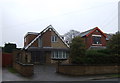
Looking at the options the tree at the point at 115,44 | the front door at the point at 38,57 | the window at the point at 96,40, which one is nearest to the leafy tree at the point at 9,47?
the front door at the point at 38,57

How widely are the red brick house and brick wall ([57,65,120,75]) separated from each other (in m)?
18.4

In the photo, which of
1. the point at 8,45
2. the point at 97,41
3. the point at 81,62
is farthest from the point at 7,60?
the point at 97,41

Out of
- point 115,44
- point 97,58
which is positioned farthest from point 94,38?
point 97,58

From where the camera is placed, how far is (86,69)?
18.1 metres

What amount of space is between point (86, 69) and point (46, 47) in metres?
14.4

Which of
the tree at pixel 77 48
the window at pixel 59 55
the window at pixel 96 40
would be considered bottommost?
the window at pixel 59 55

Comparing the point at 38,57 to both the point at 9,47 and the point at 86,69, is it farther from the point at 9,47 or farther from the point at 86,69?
the point at 86,69

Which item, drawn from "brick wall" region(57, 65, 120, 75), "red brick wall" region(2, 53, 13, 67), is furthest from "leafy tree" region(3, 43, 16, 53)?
"brick wall" region(57, 65, 120, 75)

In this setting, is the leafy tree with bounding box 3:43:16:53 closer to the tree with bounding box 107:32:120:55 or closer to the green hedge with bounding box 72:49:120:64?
the green hedge with bounding box 72:49:120:64

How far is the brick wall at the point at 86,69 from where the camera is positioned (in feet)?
58.0

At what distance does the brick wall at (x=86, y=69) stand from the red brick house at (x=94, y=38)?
18.4m

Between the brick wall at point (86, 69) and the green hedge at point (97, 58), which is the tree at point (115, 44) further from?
the brick wall at point (86, 69)

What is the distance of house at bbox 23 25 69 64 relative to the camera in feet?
100

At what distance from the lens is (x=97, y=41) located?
129 ft
